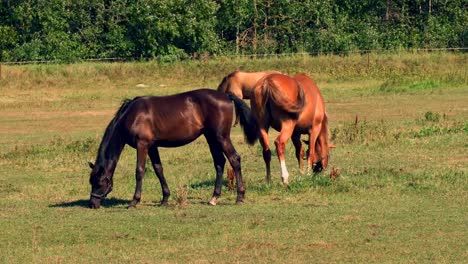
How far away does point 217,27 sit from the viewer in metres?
51.9

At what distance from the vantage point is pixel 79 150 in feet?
75.5

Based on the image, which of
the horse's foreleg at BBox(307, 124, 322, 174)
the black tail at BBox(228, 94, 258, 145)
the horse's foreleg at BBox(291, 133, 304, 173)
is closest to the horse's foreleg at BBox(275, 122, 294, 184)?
the horse's foreleg at BBox(307, 124, 322, 174)

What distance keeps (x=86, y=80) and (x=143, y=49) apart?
6.70 metres

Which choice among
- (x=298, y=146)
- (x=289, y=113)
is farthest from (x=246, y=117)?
(x=298, y=146)

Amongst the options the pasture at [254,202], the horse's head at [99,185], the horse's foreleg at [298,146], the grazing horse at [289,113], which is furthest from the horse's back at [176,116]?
the horse's foreleg at [298,146]

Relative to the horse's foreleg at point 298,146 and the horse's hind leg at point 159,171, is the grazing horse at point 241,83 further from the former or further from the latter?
the horse's hind leg at point 159,171

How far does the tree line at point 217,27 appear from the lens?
4812cm

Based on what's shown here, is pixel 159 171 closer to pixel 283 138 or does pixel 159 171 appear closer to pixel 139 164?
pixel 139 164

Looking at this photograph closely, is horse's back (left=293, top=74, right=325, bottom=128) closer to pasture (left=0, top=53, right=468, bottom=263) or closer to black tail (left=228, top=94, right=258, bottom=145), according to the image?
pasture (left=0, top=53, right=468, bottom=263)

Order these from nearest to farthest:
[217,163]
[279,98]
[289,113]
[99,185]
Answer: [99,185] → [217,163] → [279,98] → [289,113]

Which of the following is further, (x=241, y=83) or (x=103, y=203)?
(x=241, y=83)

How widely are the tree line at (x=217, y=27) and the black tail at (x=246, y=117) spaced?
30865mm

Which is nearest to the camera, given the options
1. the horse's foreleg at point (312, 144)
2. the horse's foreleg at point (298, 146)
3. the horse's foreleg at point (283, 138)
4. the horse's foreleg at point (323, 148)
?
the horse's foreleg at point (283, 138)

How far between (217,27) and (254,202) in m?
36.4
